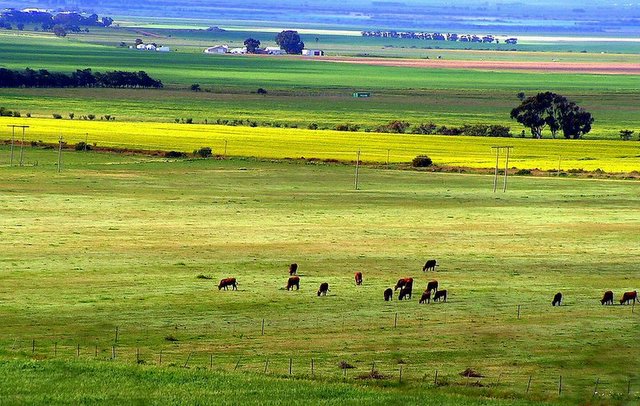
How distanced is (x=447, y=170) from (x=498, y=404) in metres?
58.6

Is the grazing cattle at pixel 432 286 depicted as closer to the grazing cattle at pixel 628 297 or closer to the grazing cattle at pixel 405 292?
the grazing cattle at pixel 405 292

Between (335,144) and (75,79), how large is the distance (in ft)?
220

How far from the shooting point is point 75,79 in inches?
6535

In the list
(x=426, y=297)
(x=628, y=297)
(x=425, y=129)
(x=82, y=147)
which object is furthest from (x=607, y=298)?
(x=425, y=129)

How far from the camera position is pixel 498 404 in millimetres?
33812

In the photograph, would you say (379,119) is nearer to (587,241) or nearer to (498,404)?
(587,241)

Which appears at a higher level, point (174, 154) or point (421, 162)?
point (421, 162)

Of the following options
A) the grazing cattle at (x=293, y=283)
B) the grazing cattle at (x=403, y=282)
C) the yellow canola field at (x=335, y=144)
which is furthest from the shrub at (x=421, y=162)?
the grazing cattle at (x=293, y=283)

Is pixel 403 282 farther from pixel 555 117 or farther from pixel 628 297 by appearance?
pixel 555 117

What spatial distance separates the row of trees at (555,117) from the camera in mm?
120625

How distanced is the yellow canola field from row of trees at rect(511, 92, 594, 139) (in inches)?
266

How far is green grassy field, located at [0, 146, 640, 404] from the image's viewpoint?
3644 centimetres

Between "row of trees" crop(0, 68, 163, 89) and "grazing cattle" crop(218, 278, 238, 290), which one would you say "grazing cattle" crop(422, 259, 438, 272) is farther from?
"row of trees" crop(0, 68, 163, 89)

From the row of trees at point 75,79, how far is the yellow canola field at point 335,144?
47.3 meters
